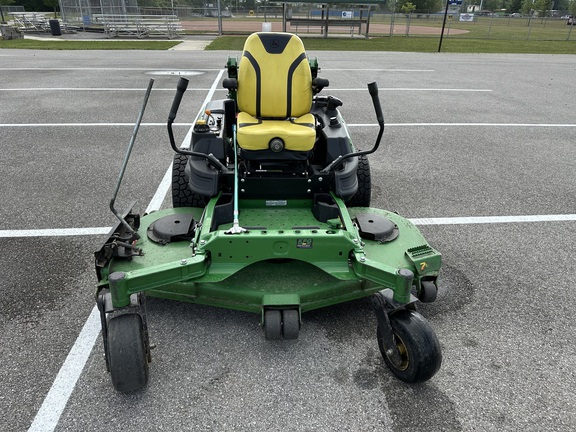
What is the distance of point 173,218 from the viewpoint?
3316 millimetres

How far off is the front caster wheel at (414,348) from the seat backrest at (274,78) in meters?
2.02

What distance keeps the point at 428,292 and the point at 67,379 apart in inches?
87.1

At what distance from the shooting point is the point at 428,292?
9.64ft

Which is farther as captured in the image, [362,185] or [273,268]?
[362,185]

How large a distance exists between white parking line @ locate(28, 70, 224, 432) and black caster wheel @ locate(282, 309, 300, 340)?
1195 millimetres

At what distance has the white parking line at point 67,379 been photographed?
7.61ft

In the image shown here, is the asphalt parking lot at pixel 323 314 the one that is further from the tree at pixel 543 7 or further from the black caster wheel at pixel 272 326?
the tree at pixel 543 7

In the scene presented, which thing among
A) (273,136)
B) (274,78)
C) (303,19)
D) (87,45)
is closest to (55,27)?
(87,45)

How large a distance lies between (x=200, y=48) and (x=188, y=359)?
18.6 meters

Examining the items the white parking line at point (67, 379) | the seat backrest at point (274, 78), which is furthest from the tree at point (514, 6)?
the white parking line at point (67, 379)

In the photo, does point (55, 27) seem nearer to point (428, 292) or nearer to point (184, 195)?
point (184, 195)

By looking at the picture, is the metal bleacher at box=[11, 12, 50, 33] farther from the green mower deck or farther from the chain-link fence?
the green mower deck

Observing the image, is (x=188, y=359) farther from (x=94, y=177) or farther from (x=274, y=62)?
(x=94, y=177)

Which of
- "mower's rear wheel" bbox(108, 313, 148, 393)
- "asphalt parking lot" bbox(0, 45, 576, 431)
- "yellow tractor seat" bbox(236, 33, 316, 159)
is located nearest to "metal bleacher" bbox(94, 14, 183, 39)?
"asphalt parking lot" bbox(0, 45, 576, 431)
